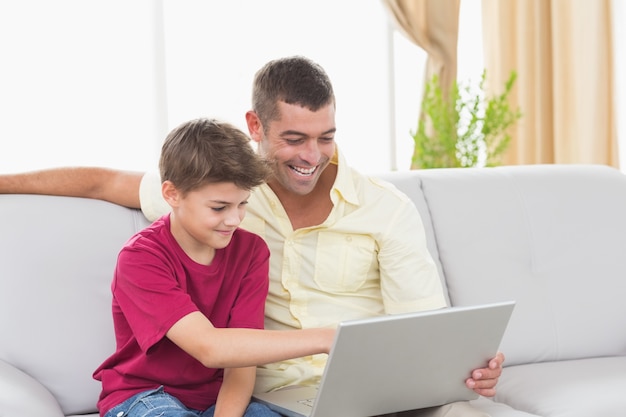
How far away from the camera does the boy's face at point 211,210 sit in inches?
65.0

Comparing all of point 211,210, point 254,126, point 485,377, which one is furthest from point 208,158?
point 485,377

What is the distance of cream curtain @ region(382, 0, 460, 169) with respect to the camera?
4.35 m

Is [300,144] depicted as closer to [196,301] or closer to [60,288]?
[196,301]

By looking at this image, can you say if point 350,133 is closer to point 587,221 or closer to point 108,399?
point 587,221

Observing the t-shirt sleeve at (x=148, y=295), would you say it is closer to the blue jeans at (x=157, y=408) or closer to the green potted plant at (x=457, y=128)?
the blue jeans at (x=157, y=408)

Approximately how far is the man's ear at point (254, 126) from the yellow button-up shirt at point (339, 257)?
12 cm

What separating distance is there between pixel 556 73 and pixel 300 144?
9.47 ft

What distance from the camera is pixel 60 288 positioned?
196 centimetres

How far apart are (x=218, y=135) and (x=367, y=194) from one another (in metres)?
0.47

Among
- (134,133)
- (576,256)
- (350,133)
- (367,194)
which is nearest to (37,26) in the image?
(134,133)

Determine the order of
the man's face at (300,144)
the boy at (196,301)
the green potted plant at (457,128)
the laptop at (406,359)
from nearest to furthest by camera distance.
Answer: the laptop at (406,359) → the boy at (196,301) → the man's face at (300,144) → the green potted plant at (457,128)

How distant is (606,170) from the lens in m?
2.63

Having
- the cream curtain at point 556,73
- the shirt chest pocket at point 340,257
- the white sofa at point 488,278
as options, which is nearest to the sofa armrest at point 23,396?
the white sofa at point 488,278

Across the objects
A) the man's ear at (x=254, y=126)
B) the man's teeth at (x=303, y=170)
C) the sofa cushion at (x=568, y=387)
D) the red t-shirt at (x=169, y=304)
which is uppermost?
the man's ear at (x=254, y=126)
